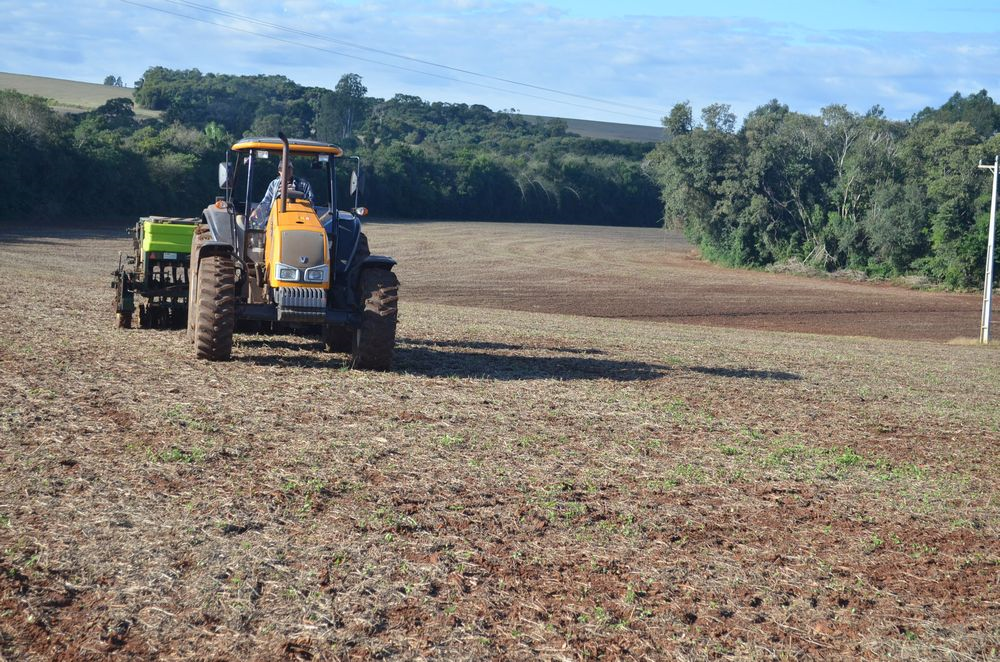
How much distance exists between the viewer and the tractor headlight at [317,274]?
38.5 ft

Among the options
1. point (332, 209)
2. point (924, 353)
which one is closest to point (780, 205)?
point (924, 353)

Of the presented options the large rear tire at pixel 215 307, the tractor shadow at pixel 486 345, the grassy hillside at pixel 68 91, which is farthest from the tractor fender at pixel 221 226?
the grassy hillside at pixel 68 91

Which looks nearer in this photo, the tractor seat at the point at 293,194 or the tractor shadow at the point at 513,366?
the tractor seat at the point at 293,194

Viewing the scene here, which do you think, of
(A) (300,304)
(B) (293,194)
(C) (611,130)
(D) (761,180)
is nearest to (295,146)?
(B) (293,194)

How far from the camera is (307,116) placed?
105312 mm

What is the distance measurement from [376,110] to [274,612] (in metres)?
125

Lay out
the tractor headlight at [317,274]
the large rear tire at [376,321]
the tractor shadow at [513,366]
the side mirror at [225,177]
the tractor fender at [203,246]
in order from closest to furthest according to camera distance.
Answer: the tractor headlight at [317,274], the large rear tire at [376,321], the tractor fender at [203,246], the side mirror at [225,177], the tractor shadow at [513,366]

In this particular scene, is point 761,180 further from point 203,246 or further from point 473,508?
point 473,508

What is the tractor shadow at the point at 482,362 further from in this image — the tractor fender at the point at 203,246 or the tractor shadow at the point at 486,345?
the tractor fender at the point at 203,246

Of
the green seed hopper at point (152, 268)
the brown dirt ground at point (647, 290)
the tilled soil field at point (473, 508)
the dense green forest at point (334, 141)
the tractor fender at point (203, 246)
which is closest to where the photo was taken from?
the tilled soil field at point (473, 508)

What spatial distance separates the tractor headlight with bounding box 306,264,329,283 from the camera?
38.5 ft

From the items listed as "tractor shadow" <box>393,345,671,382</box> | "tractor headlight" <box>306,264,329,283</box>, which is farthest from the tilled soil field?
"tractor headlight" <box>306,264,329,283</box>

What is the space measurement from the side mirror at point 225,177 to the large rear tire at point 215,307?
51.3 inches

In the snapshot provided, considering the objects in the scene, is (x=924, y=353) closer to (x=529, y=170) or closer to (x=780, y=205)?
(x=780, y=205)
